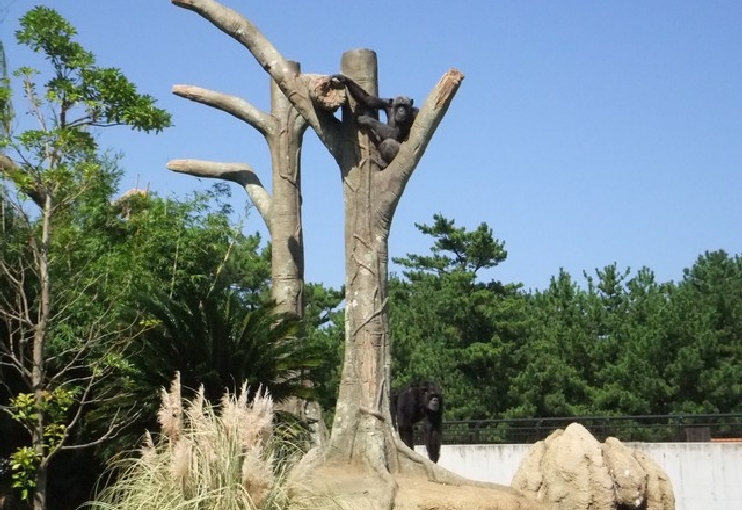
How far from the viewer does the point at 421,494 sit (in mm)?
9211

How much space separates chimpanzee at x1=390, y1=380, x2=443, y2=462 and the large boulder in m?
3.17

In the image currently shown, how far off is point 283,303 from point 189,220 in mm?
2845

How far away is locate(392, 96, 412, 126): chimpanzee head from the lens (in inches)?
403

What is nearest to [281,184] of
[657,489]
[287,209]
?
[287,209]

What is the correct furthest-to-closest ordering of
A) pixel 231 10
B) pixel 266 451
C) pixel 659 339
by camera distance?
pixel 659 339 < pixel 231 10 < pixel 266 451

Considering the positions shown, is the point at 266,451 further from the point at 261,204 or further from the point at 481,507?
the point at 261,204

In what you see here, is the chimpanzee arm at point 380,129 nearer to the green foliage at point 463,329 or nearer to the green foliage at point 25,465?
the green foliage at point 25,465

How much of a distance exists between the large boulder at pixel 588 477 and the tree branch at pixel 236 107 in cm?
543

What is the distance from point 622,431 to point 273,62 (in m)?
13.3

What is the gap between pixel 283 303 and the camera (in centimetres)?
1418

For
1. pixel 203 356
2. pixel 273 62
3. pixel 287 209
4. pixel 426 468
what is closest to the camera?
pixel 426 468

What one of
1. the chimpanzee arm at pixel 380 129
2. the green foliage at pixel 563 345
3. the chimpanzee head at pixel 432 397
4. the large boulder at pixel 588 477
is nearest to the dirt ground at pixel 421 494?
the large boulder at pixel 588 477

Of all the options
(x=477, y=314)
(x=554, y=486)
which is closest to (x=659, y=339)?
(x=477, y=314)

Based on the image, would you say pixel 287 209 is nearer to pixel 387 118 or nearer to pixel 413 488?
pixel 387 118
